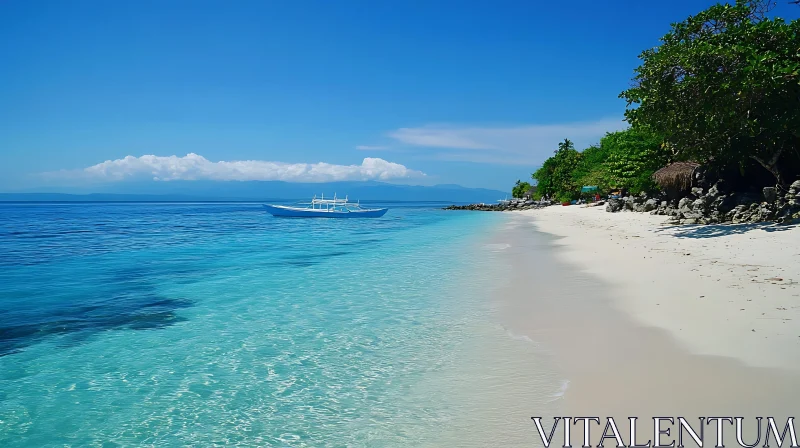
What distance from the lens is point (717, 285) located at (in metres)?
9.62

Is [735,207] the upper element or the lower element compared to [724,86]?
lower

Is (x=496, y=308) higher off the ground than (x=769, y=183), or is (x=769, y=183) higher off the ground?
(x=769, y=183)

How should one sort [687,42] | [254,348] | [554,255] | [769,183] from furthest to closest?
[769,183], [687,42], [554,255], [254,348]

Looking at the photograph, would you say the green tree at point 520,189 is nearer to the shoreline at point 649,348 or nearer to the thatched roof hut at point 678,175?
the thatched roof hut at point 678,175

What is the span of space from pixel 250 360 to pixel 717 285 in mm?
9102

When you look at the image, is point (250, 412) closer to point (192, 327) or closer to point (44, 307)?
point (192, 327)

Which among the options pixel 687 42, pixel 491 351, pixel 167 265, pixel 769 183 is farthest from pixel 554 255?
pixel 769 183

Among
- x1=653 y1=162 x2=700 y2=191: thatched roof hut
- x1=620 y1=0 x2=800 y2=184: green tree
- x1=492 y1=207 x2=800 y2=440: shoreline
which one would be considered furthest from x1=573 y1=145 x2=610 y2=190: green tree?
x1=492 y1=207 x2=800 y2=440: shoreline

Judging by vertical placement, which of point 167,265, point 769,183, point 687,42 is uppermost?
point 687,42

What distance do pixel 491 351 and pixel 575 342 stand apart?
1.26m

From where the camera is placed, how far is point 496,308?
920cm

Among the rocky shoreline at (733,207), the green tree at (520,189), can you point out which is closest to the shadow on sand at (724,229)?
the rocky shoreline at (733,207)

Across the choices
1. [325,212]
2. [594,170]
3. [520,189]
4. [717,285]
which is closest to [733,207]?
[717,285]

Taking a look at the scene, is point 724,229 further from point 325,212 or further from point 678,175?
point 325,212
